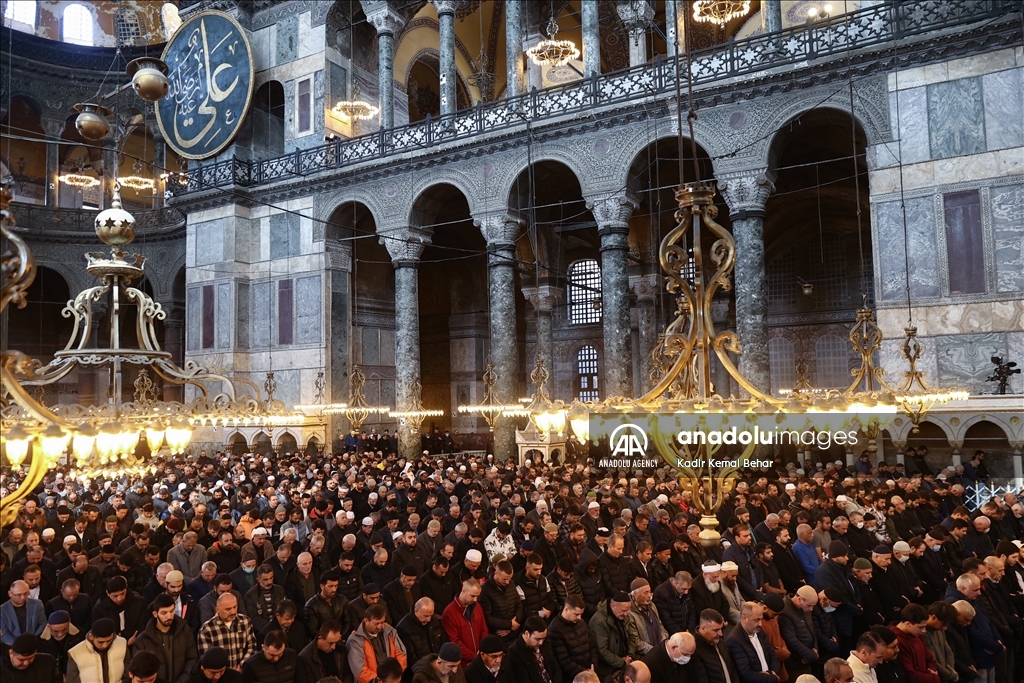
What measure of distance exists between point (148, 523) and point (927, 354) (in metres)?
11.1

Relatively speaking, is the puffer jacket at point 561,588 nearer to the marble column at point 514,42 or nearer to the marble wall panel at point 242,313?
the marble column at point 514,42

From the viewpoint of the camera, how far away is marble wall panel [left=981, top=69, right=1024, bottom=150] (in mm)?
10945

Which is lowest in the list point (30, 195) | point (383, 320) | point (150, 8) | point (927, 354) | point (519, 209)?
point (927, 354)

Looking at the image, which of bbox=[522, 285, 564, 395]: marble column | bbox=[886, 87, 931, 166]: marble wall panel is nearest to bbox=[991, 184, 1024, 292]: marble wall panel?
bbox=[886, 87, 931, 166]: marble wall panel

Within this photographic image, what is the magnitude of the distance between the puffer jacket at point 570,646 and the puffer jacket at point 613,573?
1.36 meters

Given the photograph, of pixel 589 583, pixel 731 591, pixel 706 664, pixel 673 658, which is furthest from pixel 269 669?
pixel 731 591

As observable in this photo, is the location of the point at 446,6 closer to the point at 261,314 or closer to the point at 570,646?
the point at 261,314

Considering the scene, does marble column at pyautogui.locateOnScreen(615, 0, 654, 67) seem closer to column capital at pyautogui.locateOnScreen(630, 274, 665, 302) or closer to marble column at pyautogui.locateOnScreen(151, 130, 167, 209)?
column capital at pyautogui.locateOnScreen(630, 274, 665, 302)

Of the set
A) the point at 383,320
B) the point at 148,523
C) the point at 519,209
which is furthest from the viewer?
the point at 383,320

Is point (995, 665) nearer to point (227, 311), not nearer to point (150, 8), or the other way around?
point (227, 311)

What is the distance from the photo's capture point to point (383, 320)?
20.3 m

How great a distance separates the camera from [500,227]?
50.8 feet

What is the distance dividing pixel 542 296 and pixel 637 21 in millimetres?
6782

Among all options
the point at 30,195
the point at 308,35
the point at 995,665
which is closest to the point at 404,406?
the point at 308,35
